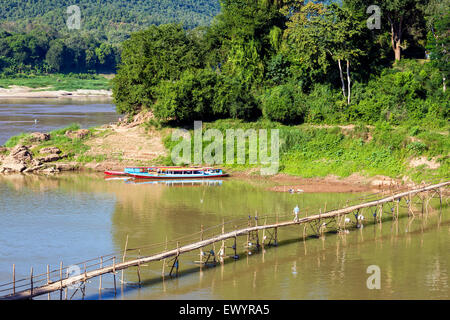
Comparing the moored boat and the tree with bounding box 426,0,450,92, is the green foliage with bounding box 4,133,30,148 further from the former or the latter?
the tree with bounding box 426,0,450,92

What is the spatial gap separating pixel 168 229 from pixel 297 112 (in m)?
20.1

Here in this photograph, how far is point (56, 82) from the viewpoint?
382 ft

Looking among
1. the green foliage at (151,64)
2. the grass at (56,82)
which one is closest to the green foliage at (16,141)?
the green foliage at (151,64)

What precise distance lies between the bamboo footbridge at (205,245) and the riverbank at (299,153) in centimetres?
293

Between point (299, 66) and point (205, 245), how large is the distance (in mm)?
29682

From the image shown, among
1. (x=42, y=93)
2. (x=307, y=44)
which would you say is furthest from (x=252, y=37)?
(x=42, y=93)

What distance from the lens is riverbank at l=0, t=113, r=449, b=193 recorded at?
142ft

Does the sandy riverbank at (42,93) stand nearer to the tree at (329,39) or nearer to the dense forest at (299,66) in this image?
the dense forest at (299,66)

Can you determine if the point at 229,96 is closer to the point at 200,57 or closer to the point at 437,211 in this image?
the point at 200,57

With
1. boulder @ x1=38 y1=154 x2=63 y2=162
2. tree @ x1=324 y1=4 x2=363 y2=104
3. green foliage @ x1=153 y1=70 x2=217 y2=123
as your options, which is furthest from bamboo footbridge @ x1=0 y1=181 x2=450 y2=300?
boulder @ x1=38 y1=154 x2=63 y2=162

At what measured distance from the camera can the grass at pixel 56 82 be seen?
11181 centimetres

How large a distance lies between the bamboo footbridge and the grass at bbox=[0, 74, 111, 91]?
84.5 meters
